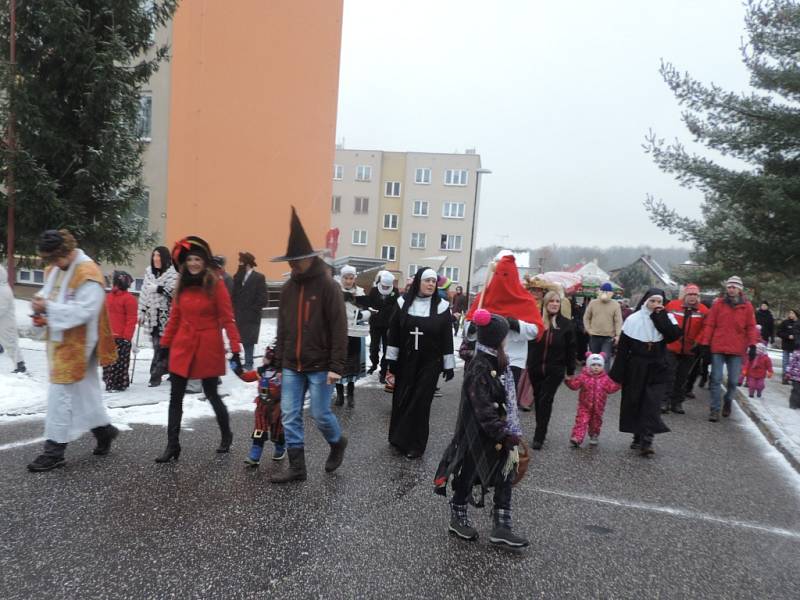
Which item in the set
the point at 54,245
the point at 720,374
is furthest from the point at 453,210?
the point at 54,245

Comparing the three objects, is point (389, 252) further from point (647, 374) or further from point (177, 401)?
point (177, 401)

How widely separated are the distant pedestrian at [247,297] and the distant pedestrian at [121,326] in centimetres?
177

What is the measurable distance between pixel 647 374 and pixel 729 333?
9.01 ft

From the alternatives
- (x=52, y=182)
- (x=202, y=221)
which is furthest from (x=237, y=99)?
(x=52, y=182)

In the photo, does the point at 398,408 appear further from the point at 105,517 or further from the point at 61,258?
the point at 61,258

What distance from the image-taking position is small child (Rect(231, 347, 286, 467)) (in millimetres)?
5227

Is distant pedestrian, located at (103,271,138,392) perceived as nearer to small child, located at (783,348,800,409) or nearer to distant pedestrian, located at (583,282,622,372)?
distant pedestrian, located at (583,282,622,372)

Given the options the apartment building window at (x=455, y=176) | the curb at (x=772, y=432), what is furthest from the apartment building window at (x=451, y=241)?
the curb at (x=772, y=432)

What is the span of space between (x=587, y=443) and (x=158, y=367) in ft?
18.9

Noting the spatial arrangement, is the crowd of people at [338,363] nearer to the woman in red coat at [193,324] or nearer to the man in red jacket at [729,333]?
the woman in red coat at [193,324]

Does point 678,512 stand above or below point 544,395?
below

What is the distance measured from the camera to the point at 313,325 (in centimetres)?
486

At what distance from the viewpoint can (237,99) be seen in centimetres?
2055

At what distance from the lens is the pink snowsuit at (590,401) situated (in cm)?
685
